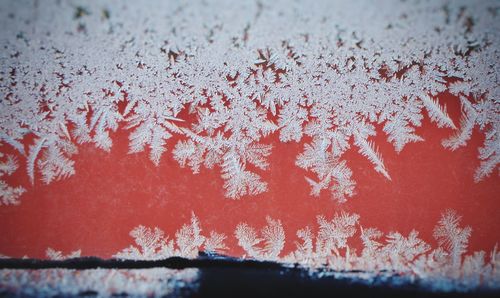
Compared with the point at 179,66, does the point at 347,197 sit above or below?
below

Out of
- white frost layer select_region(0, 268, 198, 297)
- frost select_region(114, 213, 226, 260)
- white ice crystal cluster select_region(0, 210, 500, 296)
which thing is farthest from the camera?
frost select_region(114, 213, 226, 260)

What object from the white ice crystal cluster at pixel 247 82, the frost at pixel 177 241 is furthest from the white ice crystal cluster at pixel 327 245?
the white ice crystal cluster at pixel 247 82

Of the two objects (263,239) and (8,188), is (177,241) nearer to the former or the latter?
(263,239)

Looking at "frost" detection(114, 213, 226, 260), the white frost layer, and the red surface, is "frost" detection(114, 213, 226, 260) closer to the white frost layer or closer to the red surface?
the red surface

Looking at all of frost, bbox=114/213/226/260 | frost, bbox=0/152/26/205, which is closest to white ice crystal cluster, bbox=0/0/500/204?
frost, bbox=0/152/26/205

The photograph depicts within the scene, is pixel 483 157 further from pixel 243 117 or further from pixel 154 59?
pixel 154 59

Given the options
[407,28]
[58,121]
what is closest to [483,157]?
[407,28]

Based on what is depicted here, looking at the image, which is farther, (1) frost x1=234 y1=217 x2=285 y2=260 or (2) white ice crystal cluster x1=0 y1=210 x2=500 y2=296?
(1) frost x1=234 y1=217 x2=285 y2=260

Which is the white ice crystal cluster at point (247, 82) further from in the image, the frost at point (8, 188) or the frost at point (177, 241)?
the frost at point (177, 241)
